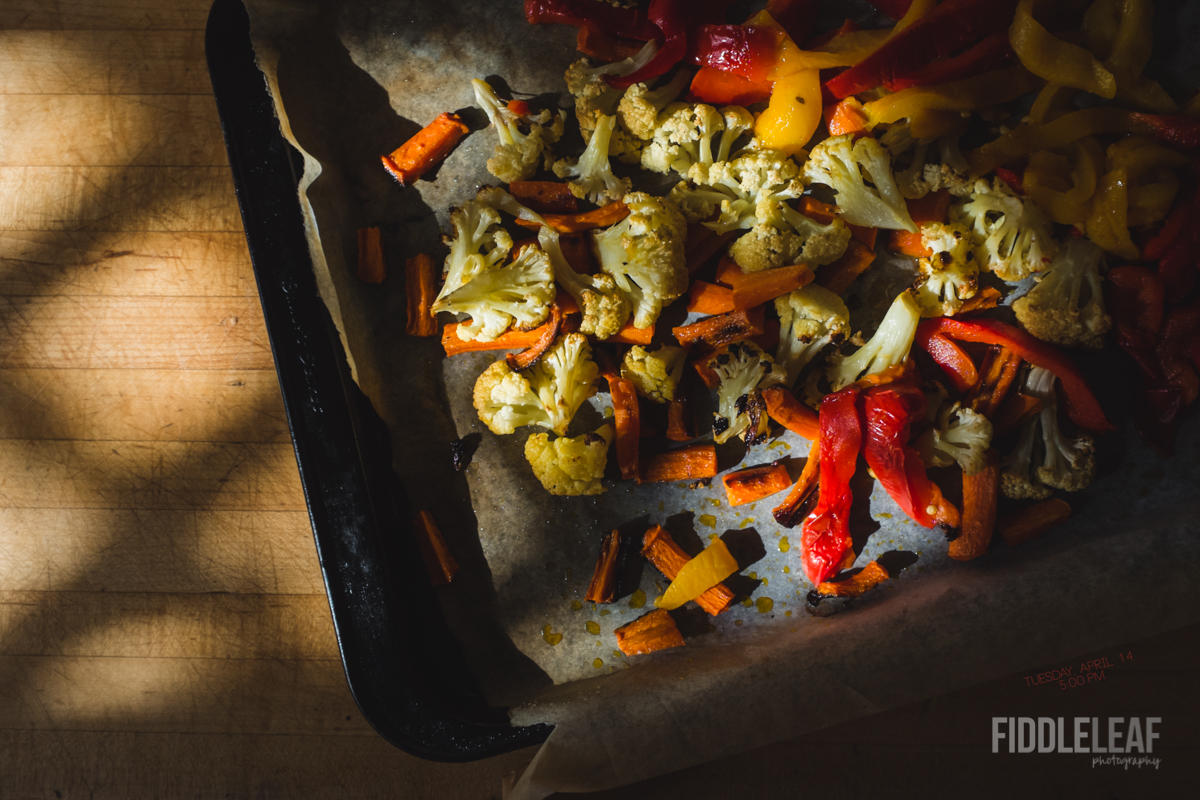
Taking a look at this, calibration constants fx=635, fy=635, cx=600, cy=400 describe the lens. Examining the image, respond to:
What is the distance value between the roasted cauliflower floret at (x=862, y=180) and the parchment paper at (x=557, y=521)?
0.20 m

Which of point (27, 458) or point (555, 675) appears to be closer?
point (555, 675)

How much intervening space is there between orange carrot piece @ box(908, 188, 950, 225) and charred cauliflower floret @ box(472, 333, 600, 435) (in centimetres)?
120

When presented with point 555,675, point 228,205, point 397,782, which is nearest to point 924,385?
point 555,675

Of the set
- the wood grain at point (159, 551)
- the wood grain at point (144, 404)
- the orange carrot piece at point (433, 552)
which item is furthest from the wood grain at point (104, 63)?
the orange carrot piece at point (433, 552)

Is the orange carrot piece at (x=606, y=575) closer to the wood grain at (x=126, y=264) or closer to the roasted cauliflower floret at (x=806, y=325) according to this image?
the roasted cauliflower floret at (x=806, y=325)

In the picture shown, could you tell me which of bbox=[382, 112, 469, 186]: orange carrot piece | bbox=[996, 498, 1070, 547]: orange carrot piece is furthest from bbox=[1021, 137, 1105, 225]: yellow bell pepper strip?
bbox=[382, 112, 469, 186]: orange carrot piece

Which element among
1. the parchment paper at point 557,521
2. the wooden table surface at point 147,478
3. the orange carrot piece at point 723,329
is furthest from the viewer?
the wooden table surface at point 147,478

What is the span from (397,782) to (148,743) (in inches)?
35.5

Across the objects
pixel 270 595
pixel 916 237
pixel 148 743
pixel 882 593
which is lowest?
pixel 148 743

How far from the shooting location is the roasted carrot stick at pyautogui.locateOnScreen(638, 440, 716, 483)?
2.15m

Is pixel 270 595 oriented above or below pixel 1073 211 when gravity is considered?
below

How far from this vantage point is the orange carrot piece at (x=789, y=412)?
6.76 feet

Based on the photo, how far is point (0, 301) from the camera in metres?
2.32

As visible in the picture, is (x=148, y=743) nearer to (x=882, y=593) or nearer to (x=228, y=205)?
(x=228, y=205)
